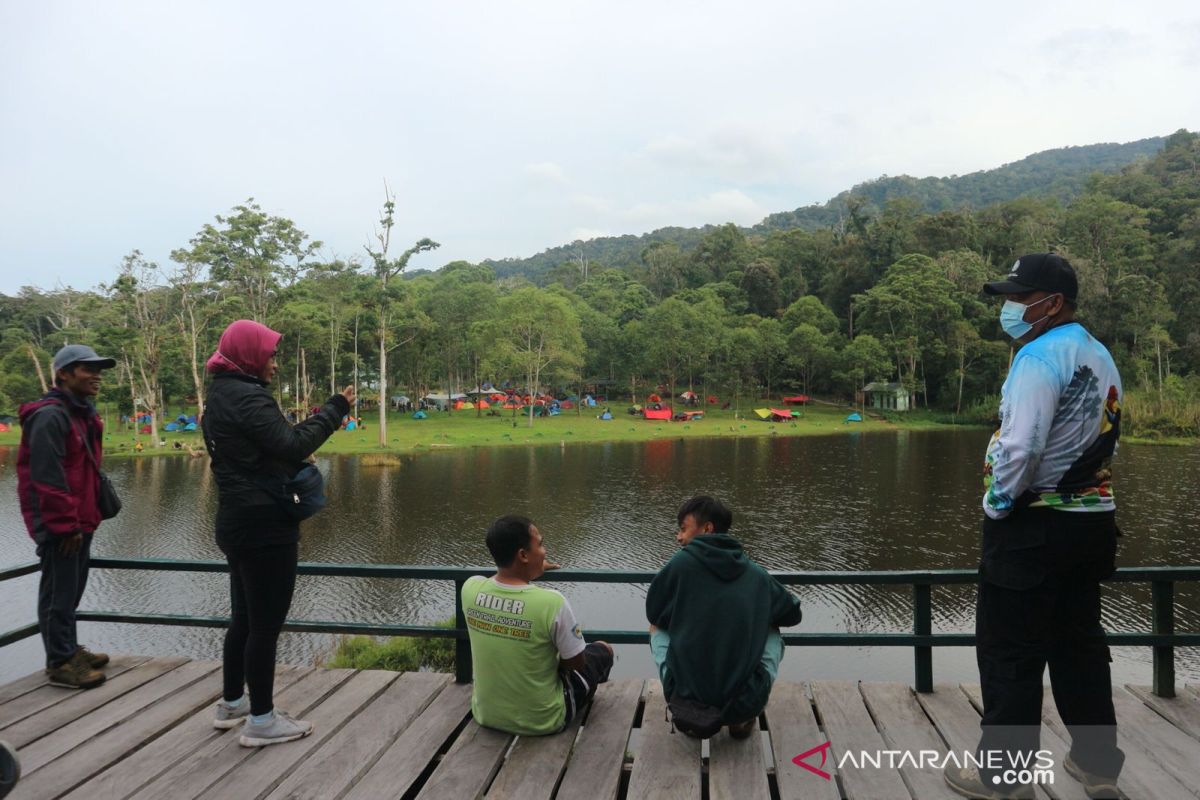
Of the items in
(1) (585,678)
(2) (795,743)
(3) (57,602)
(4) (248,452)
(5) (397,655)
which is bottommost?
(5) (397,655)

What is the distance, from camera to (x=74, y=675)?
3408mm

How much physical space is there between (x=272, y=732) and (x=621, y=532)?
1323 centimetres

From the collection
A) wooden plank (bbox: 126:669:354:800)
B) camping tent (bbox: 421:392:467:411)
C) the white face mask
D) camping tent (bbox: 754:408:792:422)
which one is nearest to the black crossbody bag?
wooden plank (bbox: 126:669:354:800)

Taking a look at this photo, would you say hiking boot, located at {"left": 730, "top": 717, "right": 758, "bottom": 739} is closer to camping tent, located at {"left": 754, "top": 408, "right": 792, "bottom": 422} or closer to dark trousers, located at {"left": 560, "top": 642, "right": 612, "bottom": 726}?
dark trousers, located at {"left": 560, "top": 642, "right": 612, "bottom": 726}

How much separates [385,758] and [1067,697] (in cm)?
244

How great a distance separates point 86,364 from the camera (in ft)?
11.9

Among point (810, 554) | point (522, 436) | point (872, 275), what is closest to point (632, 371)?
point (522, 436)

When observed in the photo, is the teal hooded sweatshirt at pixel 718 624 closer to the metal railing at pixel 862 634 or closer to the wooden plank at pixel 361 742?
the metal railing at pixel 862 634

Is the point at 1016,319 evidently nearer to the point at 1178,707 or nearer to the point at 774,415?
the point at 1178,707

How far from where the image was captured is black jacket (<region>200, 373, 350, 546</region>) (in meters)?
2.76

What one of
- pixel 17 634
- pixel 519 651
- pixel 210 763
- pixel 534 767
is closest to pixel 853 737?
pixel 534 767

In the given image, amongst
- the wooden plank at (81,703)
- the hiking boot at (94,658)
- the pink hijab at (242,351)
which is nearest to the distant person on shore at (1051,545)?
the pink hijab at (242,351)

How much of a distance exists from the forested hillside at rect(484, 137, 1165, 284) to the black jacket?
118 meters

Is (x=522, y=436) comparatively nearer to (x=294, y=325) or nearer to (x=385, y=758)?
(x=294, y=325)
